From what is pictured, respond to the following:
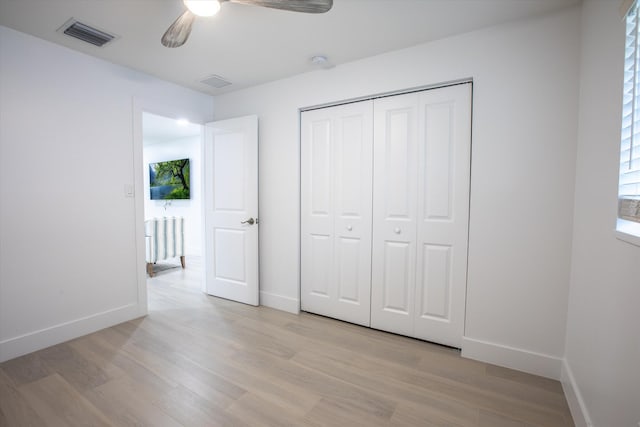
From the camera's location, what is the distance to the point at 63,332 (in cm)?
233

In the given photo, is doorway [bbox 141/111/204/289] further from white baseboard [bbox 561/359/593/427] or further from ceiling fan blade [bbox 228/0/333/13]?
white baseboard [bbox 561/359/593/427]

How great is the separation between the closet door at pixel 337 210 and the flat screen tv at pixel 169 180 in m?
3.93

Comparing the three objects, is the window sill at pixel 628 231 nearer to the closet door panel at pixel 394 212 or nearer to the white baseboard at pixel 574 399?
the white baseboard at pixel 574 399

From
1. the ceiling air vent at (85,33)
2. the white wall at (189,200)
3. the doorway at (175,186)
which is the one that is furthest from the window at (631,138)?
the white wall at (189,200)

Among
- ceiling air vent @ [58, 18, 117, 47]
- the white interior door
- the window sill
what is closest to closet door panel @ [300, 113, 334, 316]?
the white interior door

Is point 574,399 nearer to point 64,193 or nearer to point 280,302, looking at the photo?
point 280,302

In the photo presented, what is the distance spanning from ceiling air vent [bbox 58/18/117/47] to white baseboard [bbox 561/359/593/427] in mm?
3774

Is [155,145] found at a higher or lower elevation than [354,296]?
higher

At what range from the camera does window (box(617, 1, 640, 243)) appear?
1.06 m

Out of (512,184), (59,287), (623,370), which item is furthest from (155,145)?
(623,370)

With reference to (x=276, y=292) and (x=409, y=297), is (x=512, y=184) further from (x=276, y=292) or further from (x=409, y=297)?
(x=276, y=292)

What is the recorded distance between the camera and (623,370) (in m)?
1.04

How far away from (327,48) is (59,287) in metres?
2.97

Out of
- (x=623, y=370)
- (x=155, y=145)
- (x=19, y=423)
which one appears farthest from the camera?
(x=155, y=145)
